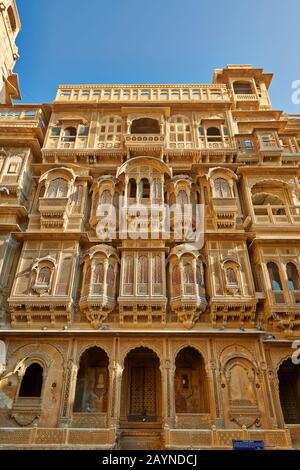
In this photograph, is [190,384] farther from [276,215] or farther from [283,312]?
[276,215]

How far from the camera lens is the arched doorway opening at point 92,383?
14.5 m

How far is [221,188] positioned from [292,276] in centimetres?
607

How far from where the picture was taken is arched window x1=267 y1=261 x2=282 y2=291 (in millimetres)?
15133

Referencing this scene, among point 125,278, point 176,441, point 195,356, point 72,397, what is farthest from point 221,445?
point 125,278

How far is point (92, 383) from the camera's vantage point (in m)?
15.2

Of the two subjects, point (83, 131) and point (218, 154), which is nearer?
point (218, 154)

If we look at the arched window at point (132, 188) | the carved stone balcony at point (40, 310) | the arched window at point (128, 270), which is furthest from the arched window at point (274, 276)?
the carved stone balcony at point (40, 310)

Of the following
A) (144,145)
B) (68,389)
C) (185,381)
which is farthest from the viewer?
(144,145)

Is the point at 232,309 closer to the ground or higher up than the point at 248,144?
closer to the ground

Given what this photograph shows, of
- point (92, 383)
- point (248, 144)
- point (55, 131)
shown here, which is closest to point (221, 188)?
point (248, 144)

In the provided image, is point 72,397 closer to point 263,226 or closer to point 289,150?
point 263,226

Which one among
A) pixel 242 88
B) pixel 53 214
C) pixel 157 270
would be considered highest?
pixel 242 88

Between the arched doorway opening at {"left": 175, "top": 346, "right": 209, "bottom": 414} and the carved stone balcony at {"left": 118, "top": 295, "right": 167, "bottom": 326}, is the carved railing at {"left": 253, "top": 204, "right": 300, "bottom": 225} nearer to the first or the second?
the carved stone balcony at {"left": 118, "top": 295, "right": 167, "bottom": 326}

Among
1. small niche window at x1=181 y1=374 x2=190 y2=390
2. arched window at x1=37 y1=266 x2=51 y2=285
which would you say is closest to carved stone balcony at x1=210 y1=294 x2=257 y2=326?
small niche window at x1=181 y1=374 x2=190 y2=390
